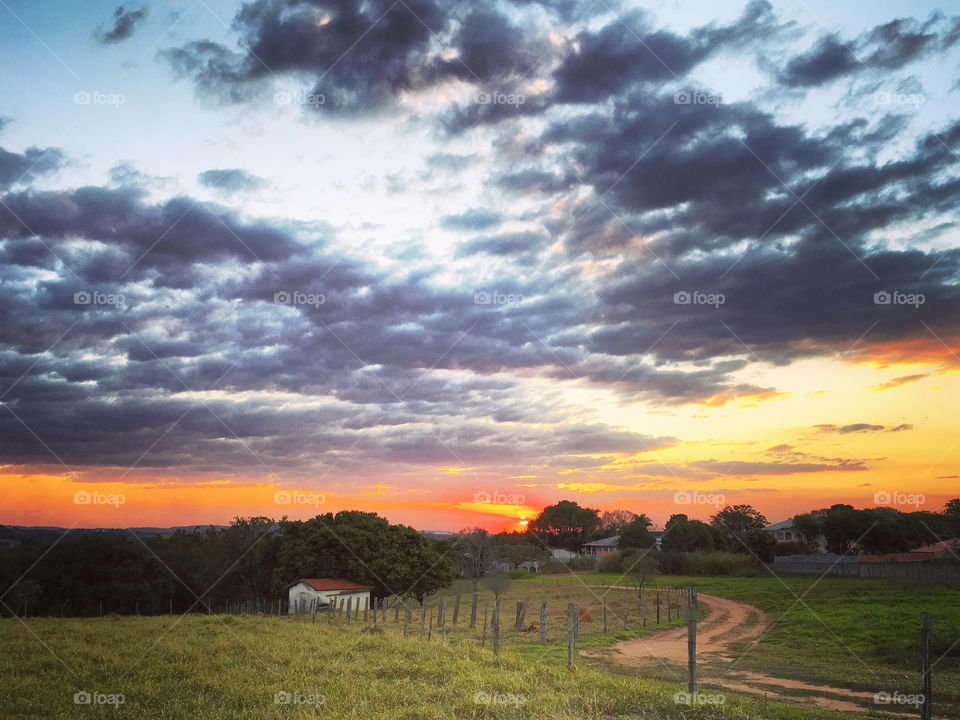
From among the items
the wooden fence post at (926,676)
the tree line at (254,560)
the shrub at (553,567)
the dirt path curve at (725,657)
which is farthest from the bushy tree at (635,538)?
the wooden fence post at (926,676)

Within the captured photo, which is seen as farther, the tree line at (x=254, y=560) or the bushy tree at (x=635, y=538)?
the bushy tree at (x=635, y=538)

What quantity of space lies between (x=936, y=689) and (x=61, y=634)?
91.5 feet

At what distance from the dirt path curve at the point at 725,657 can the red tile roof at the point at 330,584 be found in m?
24.1

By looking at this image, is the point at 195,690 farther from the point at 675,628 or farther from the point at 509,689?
the point at 675,628

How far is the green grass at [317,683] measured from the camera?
1246 centimetres

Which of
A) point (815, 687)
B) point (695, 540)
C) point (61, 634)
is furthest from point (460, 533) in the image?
point (815, 687)

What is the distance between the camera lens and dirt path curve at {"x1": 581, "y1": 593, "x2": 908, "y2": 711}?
15873 millimetres

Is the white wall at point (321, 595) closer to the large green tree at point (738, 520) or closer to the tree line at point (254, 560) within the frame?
the tree line at point (254, 560)

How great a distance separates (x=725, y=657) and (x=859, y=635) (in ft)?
25.6

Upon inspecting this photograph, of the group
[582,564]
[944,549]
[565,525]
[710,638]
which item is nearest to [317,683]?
[710,638]

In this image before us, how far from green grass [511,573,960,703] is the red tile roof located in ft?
89.5

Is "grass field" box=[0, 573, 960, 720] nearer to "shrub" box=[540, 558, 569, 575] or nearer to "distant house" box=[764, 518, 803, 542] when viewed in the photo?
"shrub" box=[540, 558, 569, 575]

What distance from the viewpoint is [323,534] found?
168ft

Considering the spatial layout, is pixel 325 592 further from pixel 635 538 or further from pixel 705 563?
pixel 635 538
